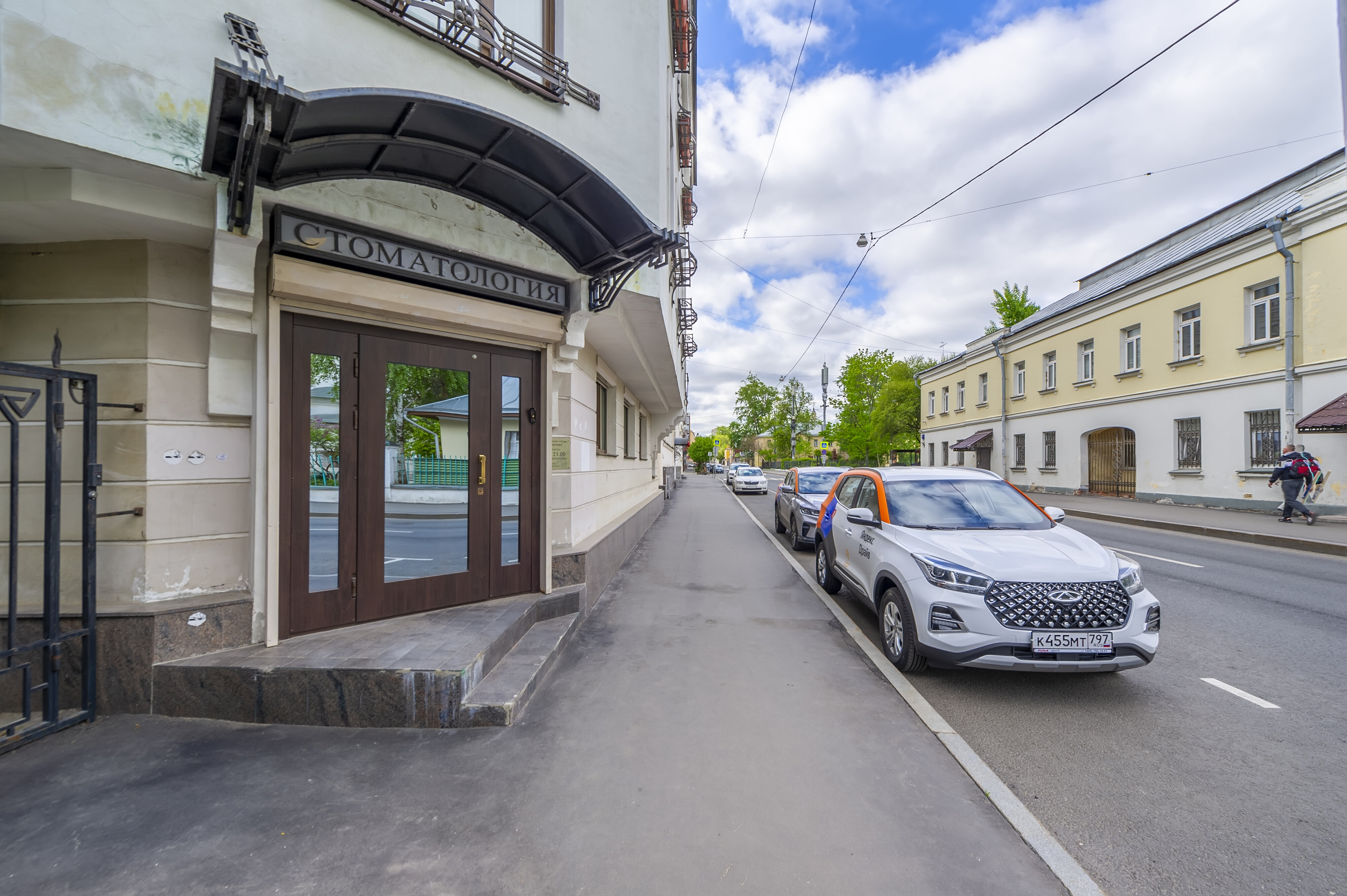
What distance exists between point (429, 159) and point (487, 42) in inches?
45.7

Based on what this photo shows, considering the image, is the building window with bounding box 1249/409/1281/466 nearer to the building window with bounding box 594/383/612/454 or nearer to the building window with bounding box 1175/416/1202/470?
the building window with bounding box 1175/416/1202/470

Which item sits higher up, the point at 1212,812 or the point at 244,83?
the point at 244,83

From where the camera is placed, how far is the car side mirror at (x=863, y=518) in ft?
17.8

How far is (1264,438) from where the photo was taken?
15.6m

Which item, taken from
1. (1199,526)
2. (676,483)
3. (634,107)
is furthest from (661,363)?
(676,483)

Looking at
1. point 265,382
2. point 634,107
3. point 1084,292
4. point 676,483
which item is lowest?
point 676,483

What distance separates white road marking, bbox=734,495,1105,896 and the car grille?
825 millimetres

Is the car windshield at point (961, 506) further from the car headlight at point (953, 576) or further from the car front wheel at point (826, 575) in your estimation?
the car front wheel at point (826, 575)

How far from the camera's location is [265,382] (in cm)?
426

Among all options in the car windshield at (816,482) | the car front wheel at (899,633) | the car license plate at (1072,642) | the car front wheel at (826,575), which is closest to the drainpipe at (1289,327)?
the car windshield at (816,482)

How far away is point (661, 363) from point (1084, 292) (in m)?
24.8

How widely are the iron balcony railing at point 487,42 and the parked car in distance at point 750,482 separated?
1033 inches

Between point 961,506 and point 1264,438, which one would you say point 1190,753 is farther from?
point 1264,438

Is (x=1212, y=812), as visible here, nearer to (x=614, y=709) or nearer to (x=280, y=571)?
(x=614, y=709)
